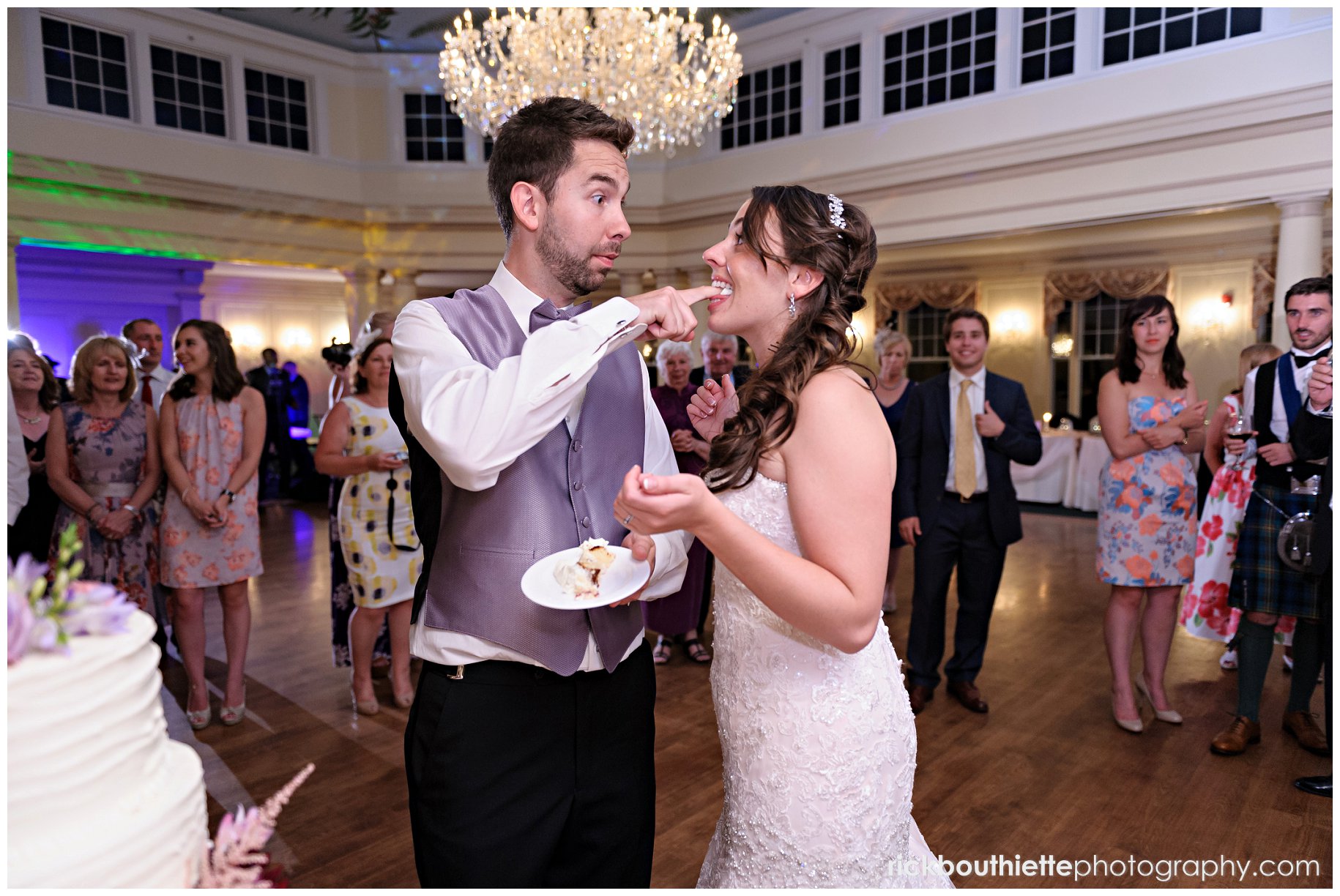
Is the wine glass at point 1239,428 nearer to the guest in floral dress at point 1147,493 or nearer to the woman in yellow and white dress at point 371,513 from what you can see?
the guest in floral dress at point 1147,493

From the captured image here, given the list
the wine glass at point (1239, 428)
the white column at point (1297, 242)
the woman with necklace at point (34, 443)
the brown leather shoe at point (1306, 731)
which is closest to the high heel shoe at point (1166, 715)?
the brown leather shoe at point (1306, 731)

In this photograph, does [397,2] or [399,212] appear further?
[399,212]

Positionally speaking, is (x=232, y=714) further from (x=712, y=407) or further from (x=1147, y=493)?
(x=1147, y=493)

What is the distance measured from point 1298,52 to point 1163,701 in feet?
20.4

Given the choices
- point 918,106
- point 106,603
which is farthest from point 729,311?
point 918,106

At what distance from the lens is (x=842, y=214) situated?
5.25ft

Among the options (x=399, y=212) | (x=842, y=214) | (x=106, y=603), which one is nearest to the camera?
(x=106, y=603)

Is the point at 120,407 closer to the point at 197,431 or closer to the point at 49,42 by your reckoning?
the point at 197,431

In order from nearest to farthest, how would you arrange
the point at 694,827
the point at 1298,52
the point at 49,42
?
the point at 694,827
the point at 1298,52
the point at 49,42

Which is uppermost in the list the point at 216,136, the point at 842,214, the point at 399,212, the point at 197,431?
the point at 216,136

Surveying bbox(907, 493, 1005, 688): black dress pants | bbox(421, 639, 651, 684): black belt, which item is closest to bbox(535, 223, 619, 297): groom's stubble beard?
bbox(421, 639, 651, 684): black belt

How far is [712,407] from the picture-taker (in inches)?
75.0

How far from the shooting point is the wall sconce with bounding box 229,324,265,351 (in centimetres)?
1474

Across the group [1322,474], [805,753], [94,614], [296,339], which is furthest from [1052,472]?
[296,339]
